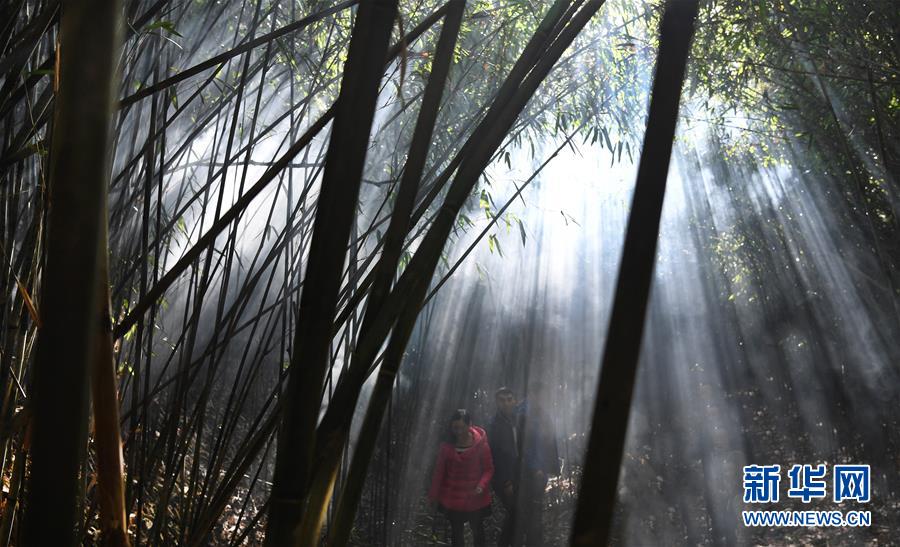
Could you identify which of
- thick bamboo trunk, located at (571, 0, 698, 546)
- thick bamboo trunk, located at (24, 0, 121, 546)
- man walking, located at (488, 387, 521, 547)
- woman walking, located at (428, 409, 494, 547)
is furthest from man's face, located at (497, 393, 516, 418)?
thick bamboo trunk, located at (24, 0, 121, 546)

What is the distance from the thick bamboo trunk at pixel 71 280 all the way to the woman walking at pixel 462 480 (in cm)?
385

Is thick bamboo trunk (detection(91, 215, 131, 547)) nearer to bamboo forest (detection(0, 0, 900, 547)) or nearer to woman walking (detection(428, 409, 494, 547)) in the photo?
bamboo forest (detection(0, 0, 900, 547))

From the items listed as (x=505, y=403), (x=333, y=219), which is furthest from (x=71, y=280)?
(x=505, y=403)

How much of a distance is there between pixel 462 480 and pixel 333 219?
3.84m

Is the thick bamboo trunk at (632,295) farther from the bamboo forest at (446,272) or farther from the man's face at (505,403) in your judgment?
the man's face at (505,403)

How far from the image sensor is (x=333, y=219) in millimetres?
570

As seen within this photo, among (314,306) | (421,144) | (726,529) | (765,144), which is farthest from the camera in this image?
(726,529)

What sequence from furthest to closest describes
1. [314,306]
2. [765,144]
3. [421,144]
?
[765,144] → [421,144] → [314,306]

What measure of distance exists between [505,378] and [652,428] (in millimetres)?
1749

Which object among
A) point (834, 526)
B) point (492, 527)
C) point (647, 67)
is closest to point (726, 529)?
point (834, 526)

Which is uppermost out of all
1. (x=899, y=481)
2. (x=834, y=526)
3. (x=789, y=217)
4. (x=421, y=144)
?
(x=789, y=217)

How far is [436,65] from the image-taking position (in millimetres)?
806

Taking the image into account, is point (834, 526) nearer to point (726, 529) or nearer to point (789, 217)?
point (726, 529)

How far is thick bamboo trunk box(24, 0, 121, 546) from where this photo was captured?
44cm
